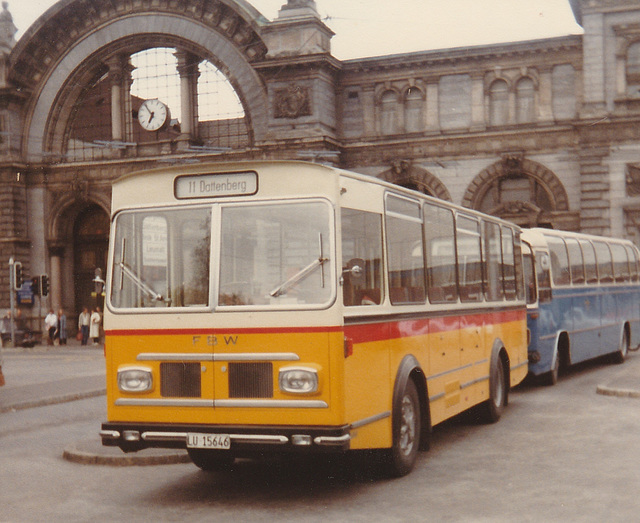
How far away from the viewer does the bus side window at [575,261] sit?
62.7 feet

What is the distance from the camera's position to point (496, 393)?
43.0 feet

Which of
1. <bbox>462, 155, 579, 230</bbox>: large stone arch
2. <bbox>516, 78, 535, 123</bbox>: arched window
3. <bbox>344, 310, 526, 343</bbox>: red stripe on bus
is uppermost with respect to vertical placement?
<bbox>516, 78, 535, 123</bbox>: arched window

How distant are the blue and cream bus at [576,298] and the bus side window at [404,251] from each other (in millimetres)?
7336

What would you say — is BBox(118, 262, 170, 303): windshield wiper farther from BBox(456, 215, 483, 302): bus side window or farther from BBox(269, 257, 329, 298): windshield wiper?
BBox(456, 215, 483, 302): bus side window

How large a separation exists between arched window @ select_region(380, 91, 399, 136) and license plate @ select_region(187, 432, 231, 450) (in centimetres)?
3335

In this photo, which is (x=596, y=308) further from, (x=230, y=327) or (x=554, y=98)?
(x=554, y=98)

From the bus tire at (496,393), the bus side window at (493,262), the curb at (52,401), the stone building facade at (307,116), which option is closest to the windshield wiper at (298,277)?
the bus side window at (493,262)

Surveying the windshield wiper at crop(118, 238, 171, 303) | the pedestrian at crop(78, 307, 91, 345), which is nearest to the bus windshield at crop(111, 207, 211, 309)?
the windshield wiper at crop(118, 238, 171, 303)

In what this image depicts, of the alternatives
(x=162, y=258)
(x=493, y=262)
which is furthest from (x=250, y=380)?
(x=493, y=262)

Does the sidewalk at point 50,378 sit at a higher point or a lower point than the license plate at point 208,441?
lower

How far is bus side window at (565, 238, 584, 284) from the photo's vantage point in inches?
753

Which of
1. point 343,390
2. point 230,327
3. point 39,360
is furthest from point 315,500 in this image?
point 39,360

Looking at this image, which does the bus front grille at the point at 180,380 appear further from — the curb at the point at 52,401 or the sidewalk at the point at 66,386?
the curb at the point at 52,401

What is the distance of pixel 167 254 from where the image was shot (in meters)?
8.53
